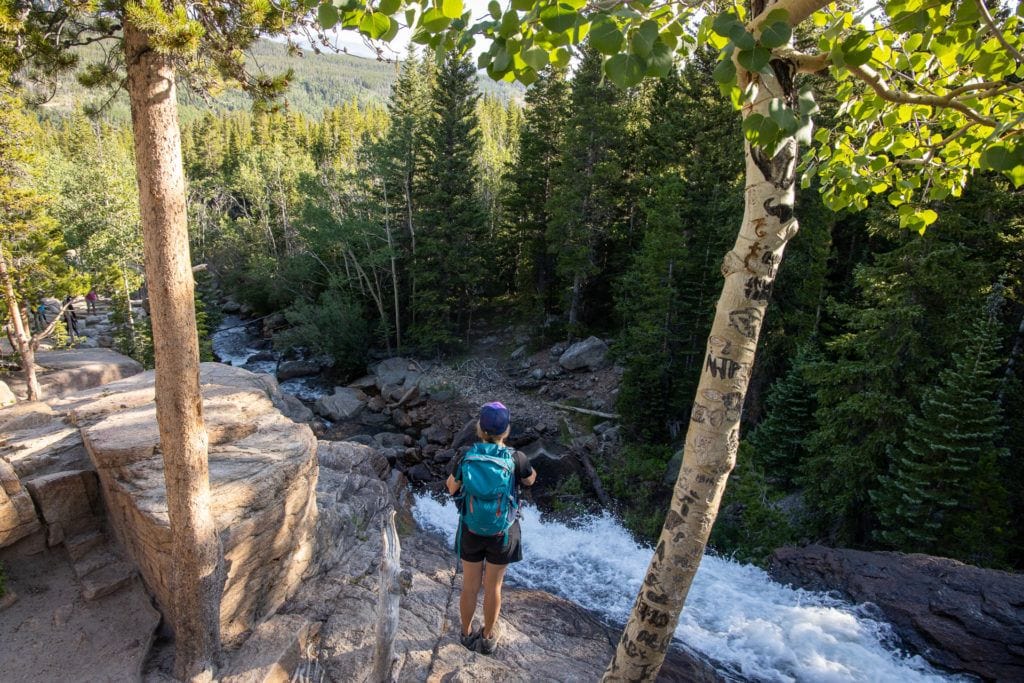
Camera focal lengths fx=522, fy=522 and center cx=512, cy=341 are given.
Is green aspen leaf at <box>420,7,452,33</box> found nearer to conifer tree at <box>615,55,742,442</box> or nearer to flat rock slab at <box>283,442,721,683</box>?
flat rock slab at <box>283,442,721,683</box>

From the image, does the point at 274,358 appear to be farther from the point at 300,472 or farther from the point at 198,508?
the point at 198,508

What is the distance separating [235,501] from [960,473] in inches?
453

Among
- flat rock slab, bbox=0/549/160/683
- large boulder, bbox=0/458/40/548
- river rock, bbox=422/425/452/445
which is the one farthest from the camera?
river rock, bbox=422/425/452/445

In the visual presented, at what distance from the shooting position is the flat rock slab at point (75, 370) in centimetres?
1620

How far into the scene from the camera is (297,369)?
25.3 metres

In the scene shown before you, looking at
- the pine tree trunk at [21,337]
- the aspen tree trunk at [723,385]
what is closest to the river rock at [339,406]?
the pine tree trunk at [21,337]

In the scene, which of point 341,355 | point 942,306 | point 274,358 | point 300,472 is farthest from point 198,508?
point 274,358

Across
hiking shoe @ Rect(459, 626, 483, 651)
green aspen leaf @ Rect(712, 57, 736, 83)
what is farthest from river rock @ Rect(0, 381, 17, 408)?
green aspen leaf @ Rect(712, 57, 736, 83)

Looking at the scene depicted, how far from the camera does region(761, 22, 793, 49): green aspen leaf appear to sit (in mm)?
1415

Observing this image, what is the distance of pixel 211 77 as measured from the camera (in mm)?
4352

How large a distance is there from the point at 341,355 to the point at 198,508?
21063 mm

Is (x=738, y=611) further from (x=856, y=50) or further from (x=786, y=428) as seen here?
(x=856, y=50)

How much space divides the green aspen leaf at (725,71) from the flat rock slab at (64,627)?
6.82 meters

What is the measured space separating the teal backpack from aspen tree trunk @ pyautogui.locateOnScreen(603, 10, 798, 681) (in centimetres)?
177
